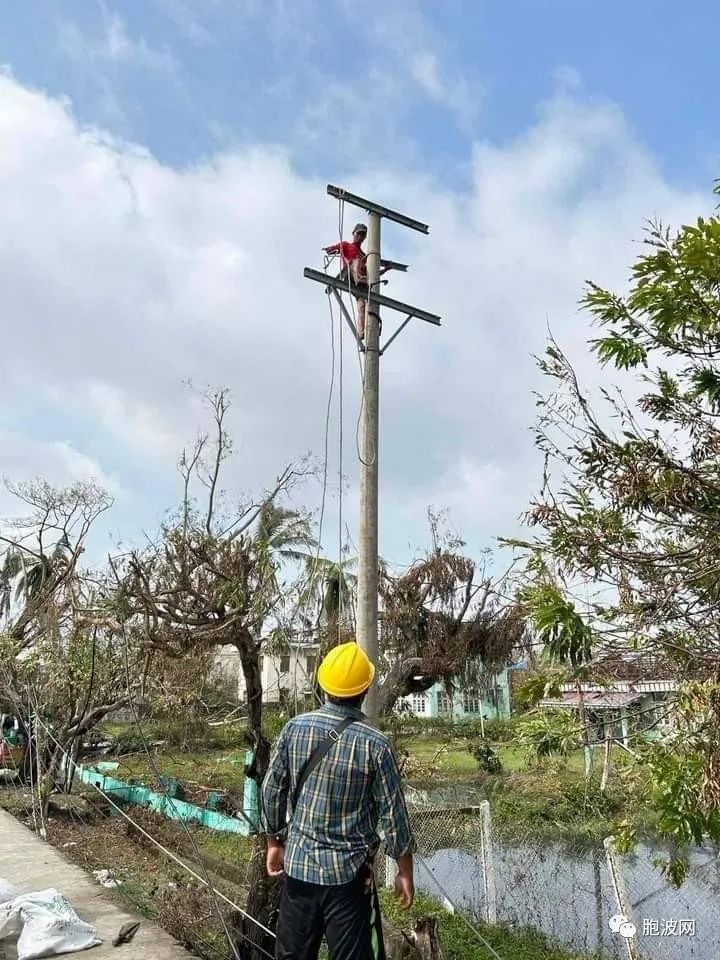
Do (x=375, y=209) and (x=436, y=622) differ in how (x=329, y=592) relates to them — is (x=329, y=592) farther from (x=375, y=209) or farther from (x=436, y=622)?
(x=375, y=209)

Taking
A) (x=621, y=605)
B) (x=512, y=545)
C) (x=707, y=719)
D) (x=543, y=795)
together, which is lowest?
(x=543, y=795)

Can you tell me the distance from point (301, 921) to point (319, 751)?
63cm

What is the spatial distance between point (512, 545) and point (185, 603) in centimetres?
413

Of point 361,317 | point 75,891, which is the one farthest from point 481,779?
point 361,317

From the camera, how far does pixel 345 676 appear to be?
2.96 metres

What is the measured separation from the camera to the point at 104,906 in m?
5.70

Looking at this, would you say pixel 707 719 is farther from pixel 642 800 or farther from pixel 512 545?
pixel 512 545

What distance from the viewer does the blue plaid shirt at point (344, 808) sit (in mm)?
2830

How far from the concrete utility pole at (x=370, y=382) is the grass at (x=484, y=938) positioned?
5.90ft

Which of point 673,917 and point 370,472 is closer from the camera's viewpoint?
point 370,472

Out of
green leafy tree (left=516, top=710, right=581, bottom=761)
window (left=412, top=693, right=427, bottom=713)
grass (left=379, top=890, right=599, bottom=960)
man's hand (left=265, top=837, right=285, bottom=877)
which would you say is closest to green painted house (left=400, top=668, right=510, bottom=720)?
window (left=412, top=693, right=427, bottom=713)

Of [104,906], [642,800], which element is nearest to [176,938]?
[104,906]

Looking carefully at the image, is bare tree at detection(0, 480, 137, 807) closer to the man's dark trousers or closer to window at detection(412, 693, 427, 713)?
the man's dark trousers

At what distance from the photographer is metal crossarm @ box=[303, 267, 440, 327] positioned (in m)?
6.25
